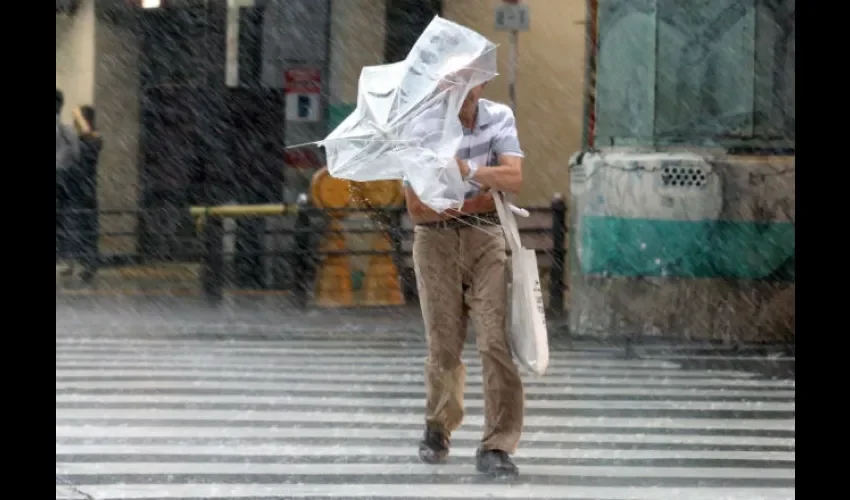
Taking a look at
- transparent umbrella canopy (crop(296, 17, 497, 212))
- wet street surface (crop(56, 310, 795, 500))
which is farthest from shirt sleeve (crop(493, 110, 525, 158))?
wet street surface (crop(56, 310, 795, 500))

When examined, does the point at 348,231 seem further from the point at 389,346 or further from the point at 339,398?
the point at 339,398

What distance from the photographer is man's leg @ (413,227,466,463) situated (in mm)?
6660

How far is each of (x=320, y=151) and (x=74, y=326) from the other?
5.56 meters

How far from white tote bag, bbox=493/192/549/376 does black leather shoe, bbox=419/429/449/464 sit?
28.8 inches

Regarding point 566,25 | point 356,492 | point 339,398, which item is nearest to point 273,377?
point 339,398

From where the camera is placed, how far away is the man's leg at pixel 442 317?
6.66 meters

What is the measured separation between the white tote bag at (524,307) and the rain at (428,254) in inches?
0.6

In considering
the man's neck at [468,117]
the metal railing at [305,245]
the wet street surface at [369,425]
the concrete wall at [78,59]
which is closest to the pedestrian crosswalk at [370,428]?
the wet street surface at [369,425]

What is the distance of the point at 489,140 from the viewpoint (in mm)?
6594

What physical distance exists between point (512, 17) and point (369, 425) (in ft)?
20.7

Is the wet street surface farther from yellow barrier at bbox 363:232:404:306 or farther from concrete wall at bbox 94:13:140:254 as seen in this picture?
concrete wall at bbox 94:13:140:254

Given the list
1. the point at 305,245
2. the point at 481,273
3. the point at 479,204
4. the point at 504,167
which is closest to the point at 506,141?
the point at 504,167

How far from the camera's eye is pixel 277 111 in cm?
1958
